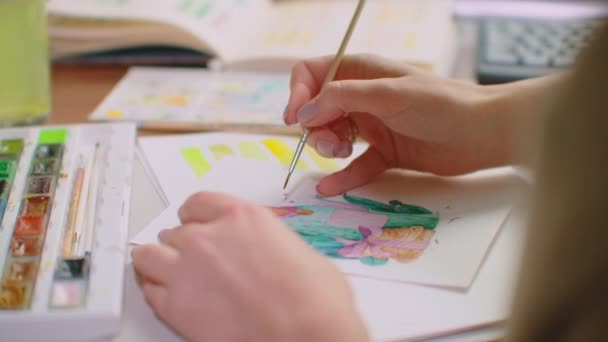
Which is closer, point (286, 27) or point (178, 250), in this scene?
point (178, 250)

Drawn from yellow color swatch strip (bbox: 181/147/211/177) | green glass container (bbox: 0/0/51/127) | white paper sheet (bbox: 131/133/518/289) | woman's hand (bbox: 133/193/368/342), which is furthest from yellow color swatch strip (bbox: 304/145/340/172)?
green glass container (bbox: 0/0/51/127)

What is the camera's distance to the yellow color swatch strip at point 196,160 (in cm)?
77

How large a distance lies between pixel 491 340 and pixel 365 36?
0.67m

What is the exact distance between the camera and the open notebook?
1.06 meters

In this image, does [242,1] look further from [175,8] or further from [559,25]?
[559,25]

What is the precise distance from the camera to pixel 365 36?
112 cm

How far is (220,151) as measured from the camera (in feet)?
2.67

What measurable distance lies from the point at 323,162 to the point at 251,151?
79 millimetres

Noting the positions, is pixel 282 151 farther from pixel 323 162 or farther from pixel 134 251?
pixel 134 251

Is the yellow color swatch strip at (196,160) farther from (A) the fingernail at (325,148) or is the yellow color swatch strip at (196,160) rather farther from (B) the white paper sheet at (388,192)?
(A) the fingernail at (325,148)

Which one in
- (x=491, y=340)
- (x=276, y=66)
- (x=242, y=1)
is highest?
(x=242, y=1)

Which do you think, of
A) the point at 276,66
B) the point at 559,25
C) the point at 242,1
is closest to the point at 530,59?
the point at 559,25

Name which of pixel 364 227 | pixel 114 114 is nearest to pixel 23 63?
pixel 114 114

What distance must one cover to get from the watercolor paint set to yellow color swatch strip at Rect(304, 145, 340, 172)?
7.2 inches
